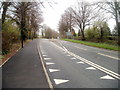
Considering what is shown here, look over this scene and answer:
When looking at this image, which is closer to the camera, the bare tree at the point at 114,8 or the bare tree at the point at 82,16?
the bare tree at the point at 114,8

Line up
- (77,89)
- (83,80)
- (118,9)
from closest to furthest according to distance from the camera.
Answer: (77,89) < (83,80) < (118,9)

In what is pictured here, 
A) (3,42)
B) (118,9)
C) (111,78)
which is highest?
(118,9)

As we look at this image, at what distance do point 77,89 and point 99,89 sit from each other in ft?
2.39

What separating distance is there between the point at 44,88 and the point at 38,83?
624 mm

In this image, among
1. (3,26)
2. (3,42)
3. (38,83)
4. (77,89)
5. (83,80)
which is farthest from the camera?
(3,26)

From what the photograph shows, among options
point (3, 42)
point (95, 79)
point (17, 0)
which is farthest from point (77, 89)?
point (17, 0)

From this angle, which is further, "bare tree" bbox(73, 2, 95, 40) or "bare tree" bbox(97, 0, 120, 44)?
"bare tree" bbox(73, 2, 95, 40)

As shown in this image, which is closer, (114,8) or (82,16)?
(114,8)

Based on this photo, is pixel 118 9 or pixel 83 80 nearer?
pixel 83 80

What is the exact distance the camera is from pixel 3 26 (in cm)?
1596

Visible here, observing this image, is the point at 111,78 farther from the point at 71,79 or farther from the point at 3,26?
the point at 3,26

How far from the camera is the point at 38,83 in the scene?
596 centimetres

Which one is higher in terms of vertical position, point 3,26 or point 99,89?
point 3,26

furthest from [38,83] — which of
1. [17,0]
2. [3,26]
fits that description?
[17,0]
